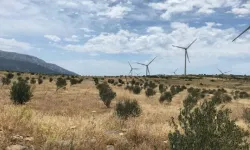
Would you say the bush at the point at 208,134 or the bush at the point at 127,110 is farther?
the bush at the point at 127,110

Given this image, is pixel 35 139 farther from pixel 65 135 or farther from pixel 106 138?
pixel 106 138

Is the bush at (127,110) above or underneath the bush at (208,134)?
underneath

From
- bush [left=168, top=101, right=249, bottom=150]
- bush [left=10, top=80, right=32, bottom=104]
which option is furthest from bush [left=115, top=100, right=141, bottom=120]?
bush [left=168, top=101, right=249, bottom=150]

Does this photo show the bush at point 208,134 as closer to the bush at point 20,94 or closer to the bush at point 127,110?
the bush at point 127,110

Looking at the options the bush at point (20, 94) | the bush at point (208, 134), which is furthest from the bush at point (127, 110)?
the bush at point (208, 134)

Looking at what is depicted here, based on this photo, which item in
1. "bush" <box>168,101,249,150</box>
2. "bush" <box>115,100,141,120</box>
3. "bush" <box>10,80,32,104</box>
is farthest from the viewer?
"bush" <box>10,80,32,104</box>

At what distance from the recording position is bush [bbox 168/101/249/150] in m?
10.0

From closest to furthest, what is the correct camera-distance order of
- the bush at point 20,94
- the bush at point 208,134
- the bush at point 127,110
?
the bush at point 208,134, the bush at point 127,110, the bush at point 20,94

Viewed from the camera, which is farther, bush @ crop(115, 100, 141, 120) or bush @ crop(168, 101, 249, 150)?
bush @ crop(115, 100, 141, 120)

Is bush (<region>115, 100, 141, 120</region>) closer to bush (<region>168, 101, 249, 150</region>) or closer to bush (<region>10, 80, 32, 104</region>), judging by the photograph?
bush (<region>10, 80, 32, 104</region>)

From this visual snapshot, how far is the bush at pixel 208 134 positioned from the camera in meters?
10.0

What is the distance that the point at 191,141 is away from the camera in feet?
33.0

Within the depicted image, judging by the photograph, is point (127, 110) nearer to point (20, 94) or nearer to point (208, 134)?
point (20, 94)

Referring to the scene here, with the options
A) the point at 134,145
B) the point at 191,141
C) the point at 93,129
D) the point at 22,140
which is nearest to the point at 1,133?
the point at 22,140
